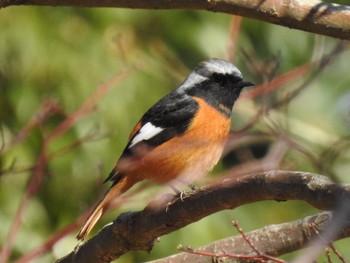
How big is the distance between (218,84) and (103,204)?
1099 mm

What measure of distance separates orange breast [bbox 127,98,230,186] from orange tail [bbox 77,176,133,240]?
7 centimetres

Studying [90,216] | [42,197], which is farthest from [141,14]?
[90,216]

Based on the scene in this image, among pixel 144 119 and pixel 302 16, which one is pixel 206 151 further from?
pixel 302 16

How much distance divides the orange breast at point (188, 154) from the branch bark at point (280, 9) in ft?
4.42

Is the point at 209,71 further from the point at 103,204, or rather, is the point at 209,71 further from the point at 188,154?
the point at 103,204

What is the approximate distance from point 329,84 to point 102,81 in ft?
8.14

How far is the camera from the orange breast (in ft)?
14.6

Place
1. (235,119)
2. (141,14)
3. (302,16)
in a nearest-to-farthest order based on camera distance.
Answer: (302,16)
(141,14)
(235,119)

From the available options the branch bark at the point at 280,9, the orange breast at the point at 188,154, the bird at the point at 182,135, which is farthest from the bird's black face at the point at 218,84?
the branch bark at the point at 280,9

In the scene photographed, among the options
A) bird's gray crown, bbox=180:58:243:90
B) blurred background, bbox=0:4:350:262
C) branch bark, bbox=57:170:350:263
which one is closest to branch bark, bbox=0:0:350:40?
branch bark, bbox=57:170:350:263

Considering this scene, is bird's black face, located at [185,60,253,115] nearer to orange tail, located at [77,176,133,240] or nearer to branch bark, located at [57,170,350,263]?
orange tail, located at [77,176,133,240]

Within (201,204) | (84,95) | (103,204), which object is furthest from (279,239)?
(84,95)

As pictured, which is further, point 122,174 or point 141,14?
point 141,14

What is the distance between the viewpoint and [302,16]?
3105mm
